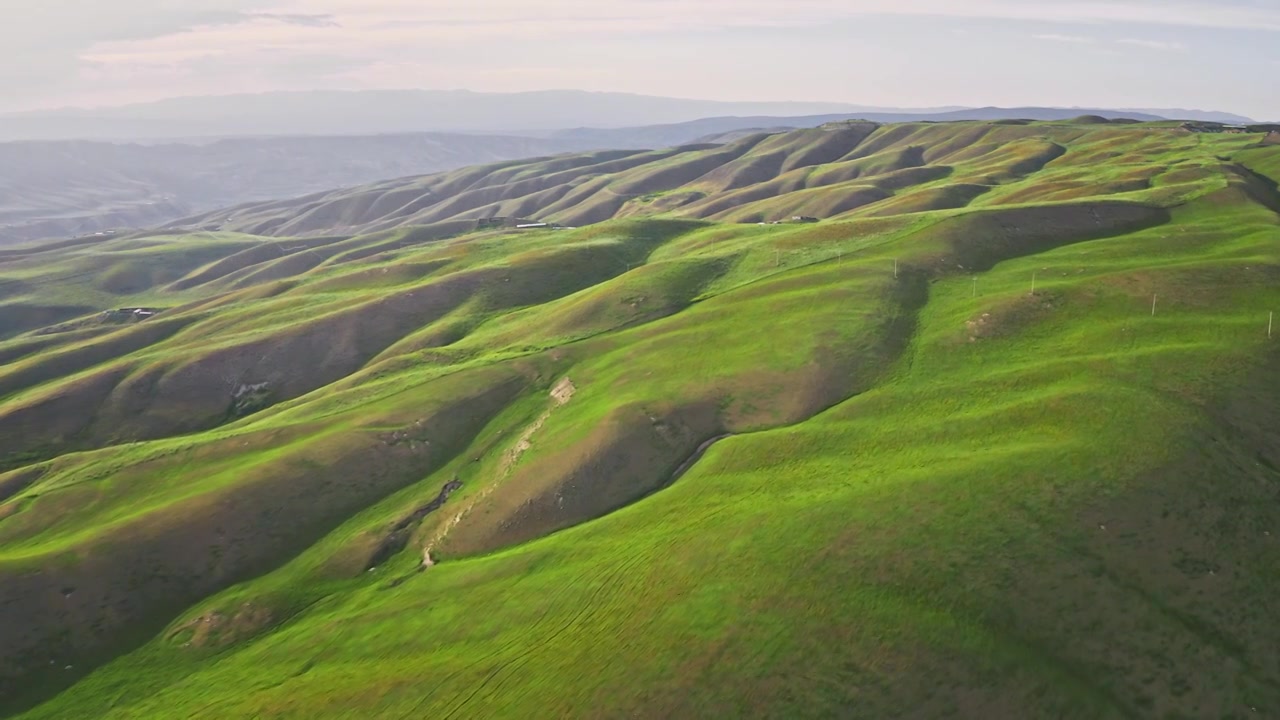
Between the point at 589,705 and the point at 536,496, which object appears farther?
the point at 536,496

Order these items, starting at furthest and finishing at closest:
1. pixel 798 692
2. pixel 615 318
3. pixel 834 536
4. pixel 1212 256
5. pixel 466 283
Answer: pixel 466 283, pixel 615 318, pixel 1212 256, pixel 834 536, pixel 798 692

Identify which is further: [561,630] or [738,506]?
[738,506]

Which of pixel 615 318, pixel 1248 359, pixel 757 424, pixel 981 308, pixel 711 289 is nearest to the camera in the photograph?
pixel 1248 359

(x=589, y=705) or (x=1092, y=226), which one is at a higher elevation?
(x=1092, y=226)

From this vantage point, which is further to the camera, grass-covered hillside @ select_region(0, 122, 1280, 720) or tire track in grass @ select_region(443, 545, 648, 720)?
tire track in grass @ select_region(443, 545, 648, 720)

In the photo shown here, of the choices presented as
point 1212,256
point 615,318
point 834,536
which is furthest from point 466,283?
point 1212,256

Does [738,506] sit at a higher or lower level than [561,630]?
higher

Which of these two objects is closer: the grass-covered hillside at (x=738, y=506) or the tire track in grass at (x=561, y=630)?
the grass-covered hillside at (x=738, y=506)

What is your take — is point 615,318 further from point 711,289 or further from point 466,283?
point 466,283
